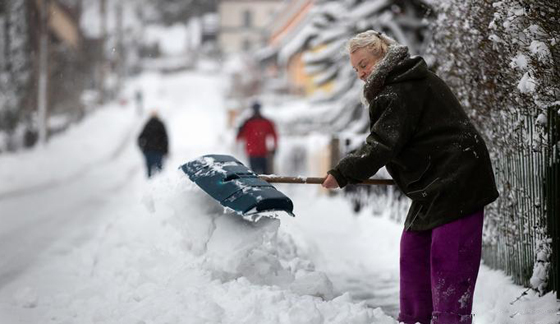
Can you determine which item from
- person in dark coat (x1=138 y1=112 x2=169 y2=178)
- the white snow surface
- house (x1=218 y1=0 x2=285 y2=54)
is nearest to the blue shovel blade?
the white snow surface

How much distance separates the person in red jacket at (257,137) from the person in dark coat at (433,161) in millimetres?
9163

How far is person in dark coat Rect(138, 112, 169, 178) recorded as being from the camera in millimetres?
14328

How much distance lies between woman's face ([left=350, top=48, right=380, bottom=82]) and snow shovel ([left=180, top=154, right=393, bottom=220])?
0.66 m

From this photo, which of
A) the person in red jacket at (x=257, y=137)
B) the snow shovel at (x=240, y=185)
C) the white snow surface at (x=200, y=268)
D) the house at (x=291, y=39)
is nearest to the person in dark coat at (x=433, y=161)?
the snow shovel at (x=240, y=185)

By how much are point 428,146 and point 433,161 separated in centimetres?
9

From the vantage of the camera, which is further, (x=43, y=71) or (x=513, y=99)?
(x=43, y=71)

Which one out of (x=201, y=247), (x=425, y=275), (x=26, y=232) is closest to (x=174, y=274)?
(x=201, y=247)

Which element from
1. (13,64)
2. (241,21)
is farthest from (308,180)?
(241,21)

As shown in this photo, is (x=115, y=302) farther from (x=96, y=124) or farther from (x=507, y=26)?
(x=96, y=124)

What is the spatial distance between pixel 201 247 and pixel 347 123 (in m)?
8.37

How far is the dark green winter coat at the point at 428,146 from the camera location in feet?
12.5

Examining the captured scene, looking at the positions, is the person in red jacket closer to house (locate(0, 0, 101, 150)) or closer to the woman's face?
the woman's face

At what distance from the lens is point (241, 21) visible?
91.3 m

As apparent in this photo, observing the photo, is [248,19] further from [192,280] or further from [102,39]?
[192,280]
